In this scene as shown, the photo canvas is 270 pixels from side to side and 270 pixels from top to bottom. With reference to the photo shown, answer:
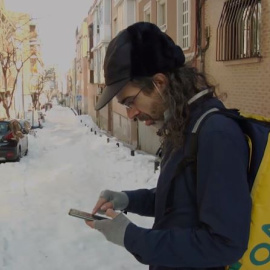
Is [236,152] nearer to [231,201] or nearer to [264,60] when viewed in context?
[231,201]

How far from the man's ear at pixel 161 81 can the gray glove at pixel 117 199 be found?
603 mm

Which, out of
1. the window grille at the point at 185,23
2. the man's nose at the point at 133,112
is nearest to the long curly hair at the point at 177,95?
the man's nose at the point at 133,112

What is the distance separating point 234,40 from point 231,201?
747cm

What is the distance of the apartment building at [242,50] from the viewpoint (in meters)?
→ 7.26

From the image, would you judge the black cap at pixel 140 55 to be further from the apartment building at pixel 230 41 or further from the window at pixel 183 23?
the window at pixel 183 23

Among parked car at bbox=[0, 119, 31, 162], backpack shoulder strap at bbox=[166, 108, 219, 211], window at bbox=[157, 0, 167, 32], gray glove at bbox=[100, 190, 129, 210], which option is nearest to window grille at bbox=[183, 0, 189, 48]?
window at bbox=[157, 0, 167, 32]

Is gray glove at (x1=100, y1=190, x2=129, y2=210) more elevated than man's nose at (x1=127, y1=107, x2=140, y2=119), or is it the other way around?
man's nose at (x1=127, y1=107, x2=140, y2=119)

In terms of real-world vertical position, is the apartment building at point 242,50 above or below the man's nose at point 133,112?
above

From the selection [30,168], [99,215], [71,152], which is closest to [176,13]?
[30,168]

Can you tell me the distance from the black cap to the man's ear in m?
0.02

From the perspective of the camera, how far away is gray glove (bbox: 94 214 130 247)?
1568 millimetres

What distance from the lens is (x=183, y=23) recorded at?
1193cm

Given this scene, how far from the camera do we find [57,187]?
9.47m

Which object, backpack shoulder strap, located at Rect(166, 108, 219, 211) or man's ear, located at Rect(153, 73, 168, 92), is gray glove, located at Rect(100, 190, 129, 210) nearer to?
backpack shoulder strap, located at Rect(166, 108, 219, 211)
